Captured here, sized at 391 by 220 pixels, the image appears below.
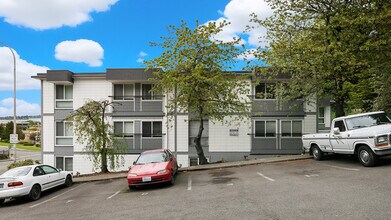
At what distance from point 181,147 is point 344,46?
1279 centimetres

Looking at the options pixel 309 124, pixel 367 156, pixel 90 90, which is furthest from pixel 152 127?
pixel 367 156

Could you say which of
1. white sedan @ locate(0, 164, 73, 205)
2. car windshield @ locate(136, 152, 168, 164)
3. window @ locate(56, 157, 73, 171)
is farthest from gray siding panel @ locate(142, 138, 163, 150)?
car windshield @ locate(136, 152, 168, 164)

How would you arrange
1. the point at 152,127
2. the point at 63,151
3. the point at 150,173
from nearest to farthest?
the point at 150,173 < the point at 152,127 < the point at 63,151

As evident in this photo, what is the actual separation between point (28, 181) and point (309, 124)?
18258mm

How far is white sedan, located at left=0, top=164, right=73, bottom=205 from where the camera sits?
35.3 feet

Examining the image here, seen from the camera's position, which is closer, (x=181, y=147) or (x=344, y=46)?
(x=344, y=46)

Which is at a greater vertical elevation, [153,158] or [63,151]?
[153,158]

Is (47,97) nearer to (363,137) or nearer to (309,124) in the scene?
(309,124)

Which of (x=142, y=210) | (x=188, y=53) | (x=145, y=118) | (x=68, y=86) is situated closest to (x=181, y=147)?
(x=145, y=118)

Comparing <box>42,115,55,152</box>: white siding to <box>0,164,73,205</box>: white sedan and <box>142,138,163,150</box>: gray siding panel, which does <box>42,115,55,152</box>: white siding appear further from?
<box>0,164,73,205</box>: white sedan

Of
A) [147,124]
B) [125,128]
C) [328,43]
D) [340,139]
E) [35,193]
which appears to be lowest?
[35,193]

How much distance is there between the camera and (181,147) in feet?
70.4

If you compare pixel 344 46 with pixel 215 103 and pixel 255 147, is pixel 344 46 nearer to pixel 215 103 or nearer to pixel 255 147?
pixel 215 103

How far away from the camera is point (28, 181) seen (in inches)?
442
